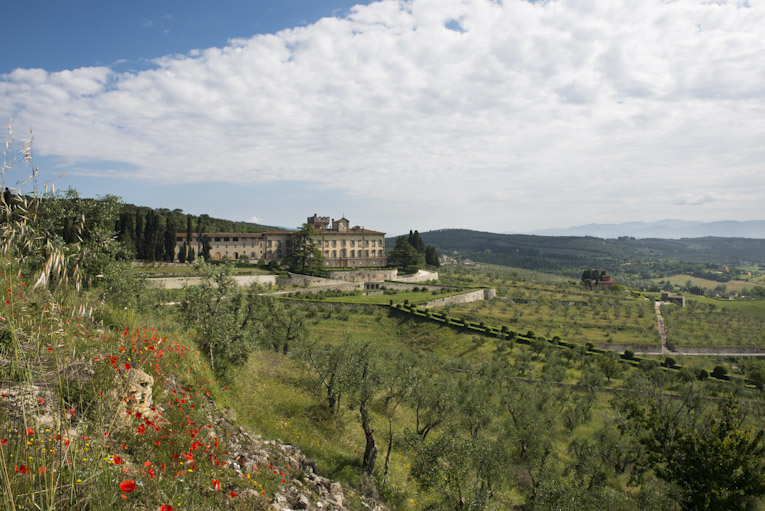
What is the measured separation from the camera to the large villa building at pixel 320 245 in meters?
77.9

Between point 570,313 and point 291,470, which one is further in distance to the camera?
point 570,313

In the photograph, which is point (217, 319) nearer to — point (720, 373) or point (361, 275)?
point (720, 373)

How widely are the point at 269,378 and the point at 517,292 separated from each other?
207 feet

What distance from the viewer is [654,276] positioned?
573ft

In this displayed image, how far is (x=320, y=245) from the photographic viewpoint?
272 feet

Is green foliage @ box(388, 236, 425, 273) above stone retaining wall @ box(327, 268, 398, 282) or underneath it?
above

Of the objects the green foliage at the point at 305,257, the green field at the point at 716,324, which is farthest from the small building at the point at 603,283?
the green foliage at the point at 305,257

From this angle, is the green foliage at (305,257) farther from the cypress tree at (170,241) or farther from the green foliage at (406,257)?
the cypress tree at (170,241)

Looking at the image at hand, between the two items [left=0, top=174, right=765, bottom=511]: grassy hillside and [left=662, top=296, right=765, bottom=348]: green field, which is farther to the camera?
[left=662, top=296, right=765, bottom=348]: green field

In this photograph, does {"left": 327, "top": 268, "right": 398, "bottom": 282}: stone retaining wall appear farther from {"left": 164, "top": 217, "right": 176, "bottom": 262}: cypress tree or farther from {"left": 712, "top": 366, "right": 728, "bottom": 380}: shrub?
{"left": 712, "top": 366, "right": 728, "bottom": 380}: shrub

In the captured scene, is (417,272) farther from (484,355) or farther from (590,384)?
(590,384)

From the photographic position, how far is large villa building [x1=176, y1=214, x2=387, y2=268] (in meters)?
77.9

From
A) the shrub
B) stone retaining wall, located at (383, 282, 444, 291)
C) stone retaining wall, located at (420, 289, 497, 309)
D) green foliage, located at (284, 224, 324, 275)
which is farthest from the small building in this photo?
green foliage, located at (284, 224, 324, 275)

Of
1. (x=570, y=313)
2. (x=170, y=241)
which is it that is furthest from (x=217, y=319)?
(x=170, y=241)
